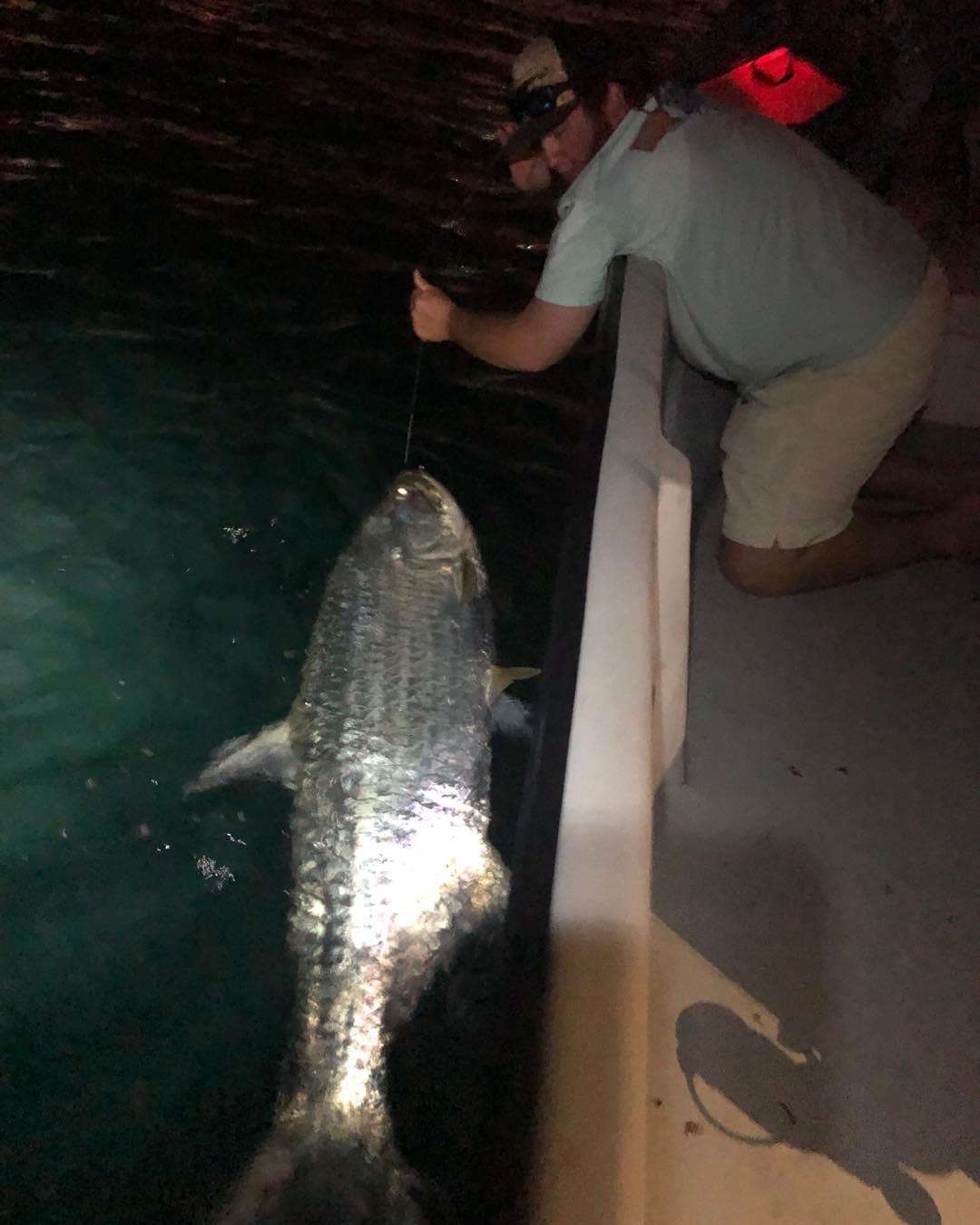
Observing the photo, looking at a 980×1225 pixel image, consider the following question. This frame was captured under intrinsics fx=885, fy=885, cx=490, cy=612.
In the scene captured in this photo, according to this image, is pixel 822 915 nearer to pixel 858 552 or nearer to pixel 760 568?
pixel 760 568

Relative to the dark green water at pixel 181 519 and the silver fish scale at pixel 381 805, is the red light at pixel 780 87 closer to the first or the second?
the dark green water at pixel 181 519

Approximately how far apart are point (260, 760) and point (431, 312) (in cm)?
140

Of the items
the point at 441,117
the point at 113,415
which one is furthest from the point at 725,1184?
the point at 441,117

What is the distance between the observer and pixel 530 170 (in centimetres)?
234

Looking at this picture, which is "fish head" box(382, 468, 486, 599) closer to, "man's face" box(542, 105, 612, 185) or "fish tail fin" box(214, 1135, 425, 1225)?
"man's face" box(542, 105, 612, 185)

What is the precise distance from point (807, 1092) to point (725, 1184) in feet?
0.89

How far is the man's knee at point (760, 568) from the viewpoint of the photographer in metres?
2.68

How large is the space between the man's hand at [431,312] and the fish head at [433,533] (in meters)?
0.45

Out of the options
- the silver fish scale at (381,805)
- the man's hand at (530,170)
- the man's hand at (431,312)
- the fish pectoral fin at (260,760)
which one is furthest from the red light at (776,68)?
the fish pectoral fin at (260,760)

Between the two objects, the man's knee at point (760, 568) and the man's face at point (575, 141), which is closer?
the man's face at point (575, 141)

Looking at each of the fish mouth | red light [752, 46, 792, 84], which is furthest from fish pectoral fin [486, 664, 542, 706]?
red light [752, 46, 792, 84]

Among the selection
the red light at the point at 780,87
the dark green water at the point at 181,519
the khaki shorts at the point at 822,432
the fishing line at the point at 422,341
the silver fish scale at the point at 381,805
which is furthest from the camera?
the red light at the point at 780,87

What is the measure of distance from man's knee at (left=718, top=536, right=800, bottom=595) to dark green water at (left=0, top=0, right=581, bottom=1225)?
25.7 inches

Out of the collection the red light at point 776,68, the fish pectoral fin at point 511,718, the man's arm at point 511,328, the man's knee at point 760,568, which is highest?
the red light at point 776,68
